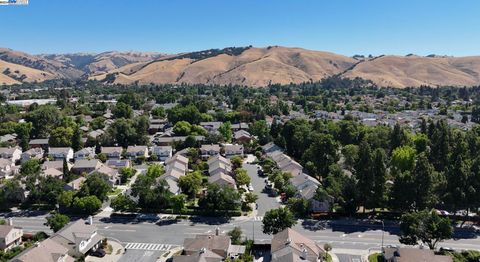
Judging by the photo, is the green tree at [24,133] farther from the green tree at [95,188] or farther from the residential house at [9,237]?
the residential house at [9,237]

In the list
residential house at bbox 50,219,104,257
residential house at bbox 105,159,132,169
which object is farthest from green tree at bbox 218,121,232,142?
residential house at bbox 50,219,104,257

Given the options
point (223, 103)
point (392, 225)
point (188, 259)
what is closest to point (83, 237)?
point (188, 259)

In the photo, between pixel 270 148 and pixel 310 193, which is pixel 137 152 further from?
pixel 310 193

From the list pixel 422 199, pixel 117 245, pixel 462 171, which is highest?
pixel 462 171

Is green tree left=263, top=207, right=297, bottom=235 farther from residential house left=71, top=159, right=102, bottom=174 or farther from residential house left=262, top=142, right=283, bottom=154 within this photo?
residential house left=262, top=142, right=283, bottom=154

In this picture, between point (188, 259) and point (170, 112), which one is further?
point (170, 112)

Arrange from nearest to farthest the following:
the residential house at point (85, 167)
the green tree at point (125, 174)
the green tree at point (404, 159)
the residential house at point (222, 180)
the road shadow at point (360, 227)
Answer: the road shadow at point (360, 227) < the residential house at point (222, 180) < the green tree at point (404, 159) < the green tree at point (125, 174) < the residential house at point (85, 167)

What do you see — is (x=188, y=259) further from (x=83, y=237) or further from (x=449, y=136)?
(x=449, y=136)

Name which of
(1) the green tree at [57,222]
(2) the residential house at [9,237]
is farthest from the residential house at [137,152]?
(2) the residential house at [9,237]

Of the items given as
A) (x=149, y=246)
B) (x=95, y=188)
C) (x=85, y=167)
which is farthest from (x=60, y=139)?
(x=149, y=246)
